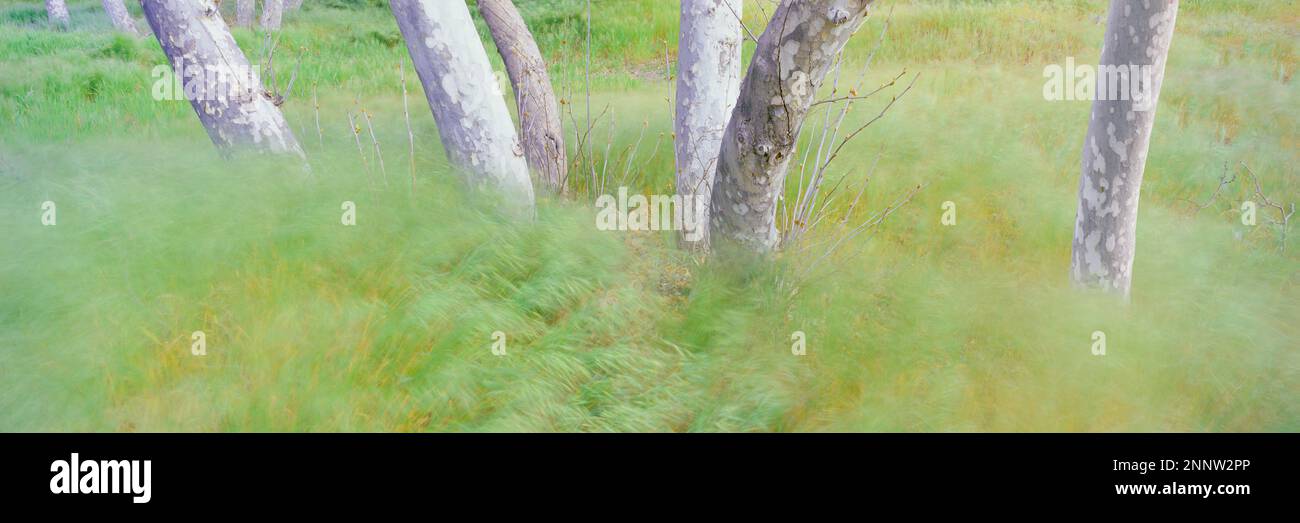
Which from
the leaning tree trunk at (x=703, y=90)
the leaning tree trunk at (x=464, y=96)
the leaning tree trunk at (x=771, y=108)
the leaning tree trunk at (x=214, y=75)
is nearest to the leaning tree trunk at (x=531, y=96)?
the leaning tree trunk at (x=464, y=96)

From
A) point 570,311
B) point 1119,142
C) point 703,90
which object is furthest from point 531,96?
point 1119,142

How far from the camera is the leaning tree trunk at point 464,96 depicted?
3.91 metres

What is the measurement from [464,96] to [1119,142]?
330 centimetres

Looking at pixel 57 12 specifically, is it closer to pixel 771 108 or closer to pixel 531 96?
pixel 531 96

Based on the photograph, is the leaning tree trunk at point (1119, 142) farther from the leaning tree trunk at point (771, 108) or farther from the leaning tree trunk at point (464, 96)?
the leaning tree trunk at point (464, 96)

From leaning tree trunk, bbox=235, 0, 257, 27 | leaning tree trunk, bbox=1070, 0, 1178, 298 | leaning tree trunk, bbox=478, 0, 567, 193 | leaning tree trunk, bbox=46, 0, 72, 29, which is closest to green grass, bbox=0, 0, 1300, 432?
leaning tree trunk, bbox=1070, 0, 1178, 298

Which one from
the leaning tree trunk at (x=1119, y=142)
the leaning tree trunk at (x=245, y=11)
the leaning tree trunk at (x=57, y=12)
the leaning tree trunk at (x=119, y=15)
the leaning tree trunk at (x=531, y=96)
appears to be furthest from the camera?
the leaning tree trunk at (x=57, y=12)

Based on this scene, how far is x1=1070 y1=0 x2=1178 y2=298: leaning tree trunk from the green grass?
219 millimetres

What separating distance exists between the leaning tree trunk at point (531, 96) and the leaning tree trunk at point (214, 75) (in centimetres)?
144

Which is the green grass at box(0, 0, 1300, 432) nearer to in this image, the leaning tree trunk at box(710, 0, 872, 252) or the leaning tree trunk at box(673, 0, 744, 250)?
the leaning tree trunk at box(710, 0, 872, 252)

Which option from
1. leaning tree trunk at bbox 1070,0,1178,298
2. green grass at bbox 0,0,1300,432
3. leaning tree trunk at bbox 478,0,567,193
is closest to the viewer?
green grass at bbox 0,0,1300,432

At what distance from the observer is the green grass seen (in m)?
2.80
